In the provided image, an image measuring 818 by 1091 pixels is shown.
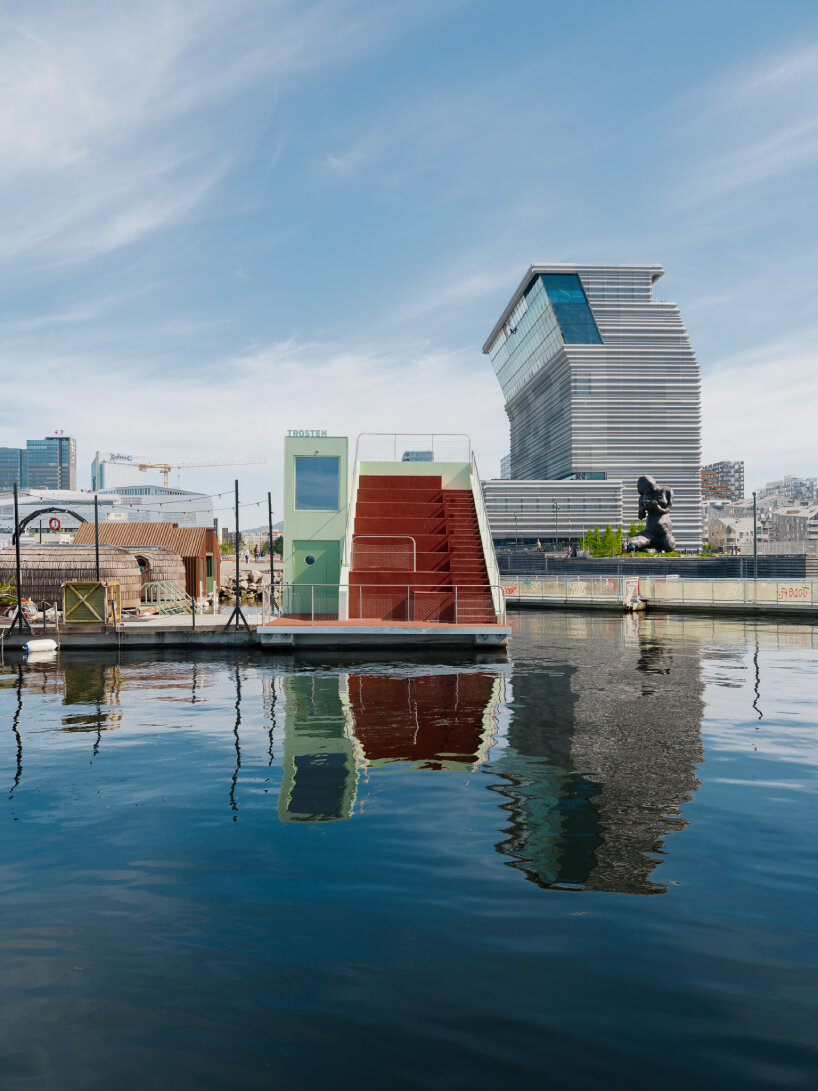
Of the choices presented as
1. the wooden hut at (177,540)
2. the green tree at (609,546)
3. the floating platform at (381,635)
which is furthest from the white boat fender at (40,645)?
the green tree at (609,546)

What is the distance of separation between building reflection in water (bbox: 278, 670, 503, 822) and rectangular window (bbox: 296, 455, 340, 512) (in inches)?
485

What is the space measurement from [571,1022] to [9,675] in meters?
21.7

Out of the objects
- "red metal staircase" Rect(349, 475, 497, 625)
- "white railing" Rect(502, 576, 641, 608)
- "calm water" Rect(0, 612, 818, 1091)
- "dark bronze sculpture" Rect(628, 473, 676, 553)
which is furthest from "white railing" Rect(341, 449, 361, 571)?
"dark bronze sculpture" Rect(628, 473, 676, 553)

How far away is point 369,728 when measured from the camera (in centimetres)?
1380

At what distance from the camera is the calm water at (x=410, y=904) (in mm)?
4504

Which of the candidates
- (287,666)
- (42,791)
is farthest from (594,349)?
(42,791)

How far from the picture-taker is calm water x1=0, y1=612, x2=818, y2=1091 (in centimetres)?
450

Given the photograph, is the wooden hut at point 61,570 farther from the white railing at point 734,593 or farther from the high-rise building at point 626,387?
the high-rise building at point 626,387

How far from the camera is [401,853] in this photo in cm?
758

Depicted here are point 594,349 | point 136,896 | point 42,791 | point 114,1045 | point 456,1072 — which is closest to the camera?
point 456,1072

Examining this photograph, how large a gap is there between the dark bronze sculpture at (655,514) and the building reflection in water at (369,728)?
191ft

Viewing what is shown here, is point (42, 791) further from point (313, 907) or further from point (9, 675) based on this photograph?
point (9, 675)

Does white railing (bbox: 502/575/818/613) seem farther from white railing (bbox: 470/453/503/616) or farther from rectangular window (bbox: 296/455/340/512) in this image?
rectangular window (bbox: 296/455/340/512)

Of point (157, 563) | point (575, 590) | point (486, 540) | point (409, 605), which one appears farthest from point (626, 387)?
point (409, 605)
